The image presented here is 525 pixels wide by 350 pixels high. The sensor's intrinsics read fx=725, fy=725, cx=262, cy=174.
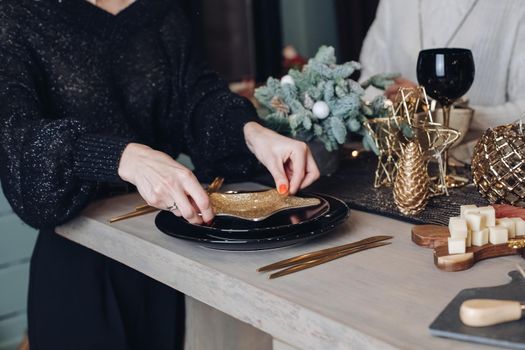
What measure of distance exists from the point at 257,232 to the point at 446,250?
246 millimetres

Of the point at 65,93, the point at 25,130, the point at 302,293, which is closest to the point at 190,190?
the point at 302,293

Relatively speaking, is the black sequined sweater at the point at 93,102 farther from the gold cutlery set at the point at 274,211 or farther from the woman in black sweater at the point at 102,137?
the gold cutlery set at the point at 274,211

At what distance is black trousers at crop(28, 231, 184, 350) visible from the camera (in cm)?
134

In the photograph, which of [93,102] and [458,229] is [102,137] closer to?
[93,102]

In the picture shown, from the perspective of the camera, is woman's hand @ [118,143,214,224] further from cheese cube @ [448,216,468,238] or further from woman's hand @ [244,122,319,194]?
cheese cube @ [448,216,468,238]

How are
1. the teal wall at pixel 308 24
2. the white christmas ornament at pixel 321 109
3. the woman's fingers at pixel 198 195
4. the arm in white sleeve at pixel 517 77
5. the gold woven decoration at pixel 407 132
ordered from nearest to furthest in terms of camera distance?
1. the woman's fingers at pixel 198 195
2. the gold woven decoration at pixel 407 132
3. the white christmas ornament at pixel 321 109
4. the arm in white sleeve at pixel 517 77
5. the teal wall at pixel 308 24

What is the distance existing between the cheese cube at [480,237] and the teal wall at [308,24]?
3.25 metres

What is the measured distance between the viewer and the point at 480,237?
91 cm

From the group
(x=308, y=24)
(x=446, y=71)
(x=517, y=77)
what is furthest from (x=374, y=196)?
(x=308, y=24)

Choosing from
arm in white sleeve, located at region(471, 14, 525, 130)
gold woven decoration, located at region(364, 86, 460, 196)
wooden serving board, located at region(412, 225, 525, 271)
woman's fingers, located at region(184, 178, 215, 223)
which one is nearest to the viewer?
wooden serving board, located at region(412, 225, 525, 271)

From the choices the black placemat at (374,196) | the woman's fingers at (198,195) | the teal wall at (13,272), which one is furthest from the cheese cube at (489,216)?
the teal wall at (13,272)

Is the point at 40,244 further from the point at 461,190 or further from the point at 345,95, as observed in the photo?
the point at 461,190

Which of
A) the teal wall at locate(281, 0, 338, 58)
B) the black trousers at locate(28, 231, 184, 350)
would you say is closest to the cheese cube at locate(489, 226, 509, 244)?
the black trousers at locate(28, 231, 184, 350)

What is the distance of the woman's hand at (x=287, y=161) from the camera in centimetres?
113
